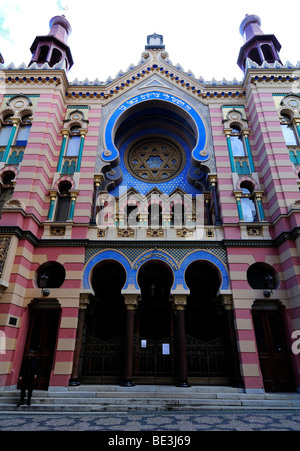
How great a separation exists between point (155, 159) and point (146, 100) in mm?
3723

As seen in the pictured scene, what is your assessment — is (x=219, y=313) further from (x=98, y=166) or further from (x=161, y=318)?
(x=98, y=166)

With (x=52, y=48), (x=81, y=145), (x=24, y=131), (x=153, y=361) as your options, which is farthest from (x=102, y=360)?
(x=52, y=48)

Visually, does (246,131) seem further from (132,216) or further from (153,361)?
(153,361)

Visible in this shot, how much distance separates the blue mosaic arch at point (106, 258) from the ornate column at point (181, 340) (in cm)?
231

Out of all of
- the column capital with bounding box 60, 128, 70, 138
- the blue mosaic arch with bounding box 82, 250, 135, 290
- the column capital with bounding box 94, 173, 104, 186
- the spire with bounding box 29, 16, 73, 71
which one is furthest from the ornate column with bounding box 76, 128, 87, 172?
the spire with bounding box 29, 16, 73, 71

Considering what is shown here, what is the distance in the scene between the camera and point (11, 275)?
40.3ft

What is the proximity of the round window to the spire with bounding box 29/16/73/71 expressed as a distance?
8329mm

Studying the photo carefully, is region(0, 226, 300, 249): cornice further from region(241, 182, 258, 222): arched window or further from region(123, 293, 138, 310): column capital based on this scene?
region(123, 293, 138, 310): column capital

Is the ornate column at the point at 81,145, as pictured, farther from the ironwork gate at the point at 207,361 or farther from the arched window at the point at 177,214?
the ironwork gate at the point at 207,361

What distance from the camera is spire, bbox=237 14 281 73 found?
19.5 metres

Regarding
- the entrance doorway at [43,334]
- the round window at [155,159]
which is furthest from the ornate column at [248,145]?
the entrance doorway at [43,334]

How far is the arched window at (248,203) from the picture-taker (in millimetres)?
14774

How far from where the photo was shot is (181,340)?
40.2 feet
